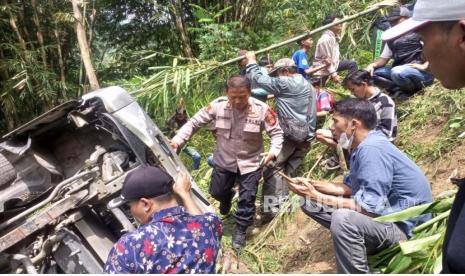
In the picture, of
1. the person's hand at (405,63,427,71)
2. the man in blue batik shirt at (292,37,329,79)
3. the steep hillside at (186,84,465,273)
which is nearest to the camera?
the steep hillside at (186,84,465,273)

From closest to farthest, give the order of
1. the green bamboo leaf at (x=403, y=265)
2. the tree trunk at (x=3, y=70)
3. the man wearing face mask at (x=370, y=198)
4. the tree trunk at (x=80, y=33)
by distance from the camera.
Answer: the green bamboo leaf at (x=403, y=265), the man wearing face mask at (x=370, y=198), the tree trunk at (x=80, y=33), the tree trunk at (x=3, y=70)

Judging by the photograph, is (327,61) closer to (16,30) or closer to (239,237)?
(239,237)

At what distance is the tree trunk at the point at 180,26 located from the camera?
10977mm

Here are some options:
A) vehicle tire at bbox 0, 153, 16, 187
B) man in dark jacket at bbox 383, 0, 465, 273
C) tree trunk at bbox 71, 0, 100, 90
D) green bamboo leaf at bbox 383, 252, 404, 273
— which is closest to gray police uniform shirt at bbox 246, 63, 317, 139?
green bamboo leaf at bbox 383, 252, 404, 273

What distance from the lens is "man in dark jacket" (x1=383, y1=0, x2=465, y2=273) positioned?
99cm

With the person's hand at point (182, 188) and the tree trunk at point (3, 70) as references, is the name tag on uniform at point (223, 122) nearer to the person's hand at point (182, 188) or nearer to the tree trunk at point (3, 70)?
the person's hand at point (182, 188)

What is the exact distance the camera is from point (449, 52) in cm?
104

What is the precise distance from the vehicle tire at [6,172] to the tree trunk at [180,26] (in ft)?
26.1

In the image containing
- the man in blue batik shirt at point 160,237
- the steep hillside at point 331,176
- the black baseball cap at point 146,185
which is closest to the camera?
the man in blue batik shirt at point 160,237

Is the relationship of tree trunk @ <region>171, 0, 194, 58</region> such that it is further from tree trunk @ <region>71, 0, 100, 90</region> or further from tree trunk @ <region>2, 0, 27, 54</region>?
tree trunk @ <region>2, 0, 27, 54</region>

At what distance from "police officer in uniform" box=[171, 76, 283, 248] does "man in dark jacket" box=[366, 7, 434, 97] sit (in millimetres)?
1943

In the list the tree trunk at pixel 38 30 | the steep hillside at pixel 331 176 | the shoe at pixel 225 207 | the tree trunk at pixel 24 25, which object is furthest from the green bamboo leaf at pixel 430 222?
the tree trunk at pixel 24 25

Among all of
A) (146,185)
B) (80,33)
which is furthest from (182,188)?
(80,33)

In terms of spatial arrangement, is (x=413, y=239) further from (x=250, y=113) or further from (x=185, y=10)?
(x=185, y=10)
